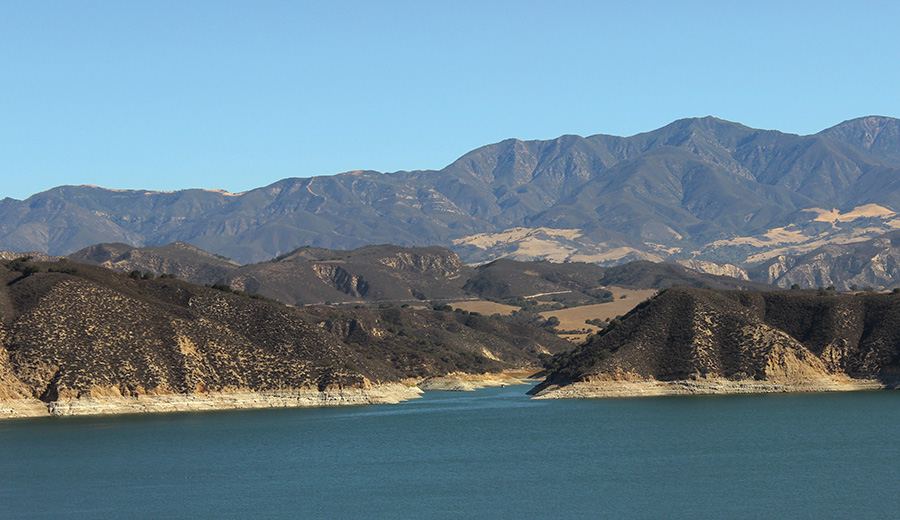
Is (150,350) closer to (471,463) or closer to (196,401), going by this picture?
(196,401)

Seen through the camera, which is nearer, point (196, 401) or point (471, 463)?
point (471, 463)

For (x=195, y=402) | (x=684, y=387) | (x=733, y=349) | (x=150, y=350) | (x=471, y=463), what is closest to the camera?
(x=471, y=463)

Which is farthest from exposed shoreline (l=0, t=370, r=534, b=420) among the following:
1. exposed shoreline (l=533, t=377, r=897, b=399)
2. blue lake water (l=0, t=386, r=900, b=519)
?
exposed shoreline (l=533, t=377, r=897, b=399)

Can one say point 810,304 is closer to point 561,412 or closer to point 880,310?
point 880,310

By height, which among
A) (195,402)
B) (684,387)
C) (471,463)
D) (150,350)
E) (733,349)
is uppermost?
(150,350)

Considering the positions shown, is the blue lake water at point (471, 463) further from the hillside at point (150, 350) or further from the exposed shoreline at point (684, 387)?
the exposed shoreline at point (684, 387)

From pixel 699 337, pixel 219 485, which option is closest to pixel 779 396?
pixel 699 337

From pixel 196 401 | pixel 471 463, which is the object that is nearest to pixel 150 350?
pixel 196 401
